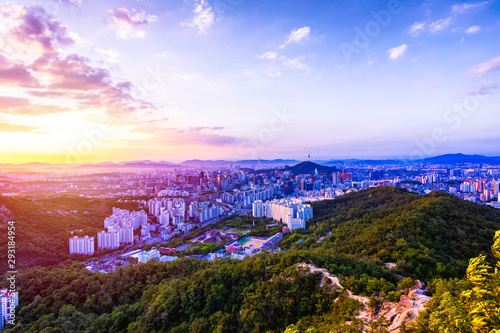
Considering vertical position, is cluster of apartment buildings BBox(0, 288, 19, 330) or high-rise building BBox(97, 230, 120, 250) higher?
cluster of apartment buildings BBox(0, 288, 19, 330)

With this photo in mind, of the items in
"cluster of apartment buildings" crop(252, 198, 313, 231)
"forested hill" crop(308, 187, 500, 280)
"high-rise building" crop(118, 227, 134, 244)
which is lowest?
"high-rise building" crop(118, 227, 134, 244)

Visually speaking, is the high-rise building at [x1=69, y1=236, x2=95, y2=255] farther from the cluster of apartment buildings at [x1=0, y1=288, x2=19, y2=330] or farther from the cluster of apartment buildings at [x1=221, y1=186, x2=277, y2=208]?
the cluster of apartment buildings at [x1=221, y1=186, x2=277, y2=208]

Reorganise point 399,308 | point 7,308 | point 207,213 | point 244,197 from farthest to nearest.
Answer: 1. point 244,197
2. point 207,213
3. point 7,308
4. point 399,308

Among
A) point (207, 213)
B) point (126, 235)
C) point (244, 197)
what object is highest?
point (244, 197)

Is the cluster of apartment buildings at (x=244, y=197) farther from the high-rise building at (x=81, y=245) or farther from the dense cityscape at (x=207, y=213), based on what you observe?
the high-rise building at (x=81, y=245)

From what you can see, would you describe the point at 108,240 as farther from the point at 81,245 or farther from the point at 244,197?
the point at 244,197

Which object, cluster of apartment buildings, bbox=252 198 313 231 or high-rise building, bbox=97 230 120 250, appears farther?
cluster of apartment buildings, bbox=252 198 313 231

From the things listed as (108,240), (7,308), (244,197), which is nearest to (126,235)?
(108,240)

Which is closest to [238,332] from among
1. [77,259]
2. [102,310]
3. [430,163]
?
[102,310]

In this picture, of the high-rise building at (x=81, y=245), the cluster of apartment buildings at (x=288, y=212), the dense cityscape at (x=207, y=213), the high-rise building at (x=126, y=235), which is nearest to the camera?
the high-rise building at (x=81, y=245)

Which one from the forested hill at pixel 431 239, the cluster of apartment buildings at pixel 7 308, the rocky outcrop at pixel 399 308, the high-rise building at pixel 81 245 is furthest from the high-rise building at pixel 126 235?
the rocky outcrop at pixel 399 308

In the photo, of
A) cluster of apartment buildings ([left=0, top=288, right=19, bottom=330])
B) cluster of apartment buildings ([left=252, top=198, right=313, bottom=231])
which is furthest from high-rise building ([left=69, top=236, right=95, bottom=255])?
cluster of apartment buildings ([left=252, top=198, right=313, bottom=231])

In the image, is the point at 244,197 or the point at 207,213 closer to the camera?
the point at 207,213
